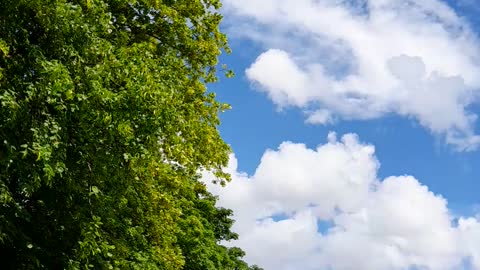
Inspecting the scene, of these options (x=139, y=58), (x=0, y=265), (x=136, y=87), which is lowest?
(x=0, y=265)

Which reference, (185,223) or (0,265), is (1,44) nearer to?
(0,265)

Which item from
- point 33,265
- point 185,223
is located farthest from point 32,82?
point 185,223

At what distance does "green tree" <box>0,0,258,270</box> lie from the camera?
39.7 feet

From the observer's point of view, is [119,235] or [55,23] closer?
[55,23]

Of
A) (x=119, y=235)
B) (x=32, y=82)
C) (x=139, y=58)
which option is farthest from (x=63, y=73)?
(x=119, y=235)

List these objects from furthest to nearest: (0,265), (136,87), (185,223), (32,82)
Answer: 1. (185,223)
2. (0,265)
3. (136,87)
4. (32,82)

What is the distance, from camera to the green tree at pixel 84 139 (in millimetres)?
12109

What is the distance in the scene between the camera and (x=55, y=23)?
13.1m

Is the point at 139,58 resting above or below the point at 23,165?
above

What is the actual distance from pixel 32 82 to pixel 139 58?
10.0 feet

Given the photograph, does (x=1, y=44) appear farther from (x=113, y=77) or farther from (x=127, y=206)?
(x=127, y=206)

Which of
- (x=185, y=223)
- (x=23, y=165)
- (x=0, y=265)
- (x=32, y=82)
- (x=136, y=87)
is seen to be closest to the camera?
(x=23, y=165)

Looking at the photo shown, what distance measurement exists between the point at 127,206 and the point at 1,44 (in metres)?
7.19

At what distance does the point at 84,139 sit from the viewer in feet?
44.7
